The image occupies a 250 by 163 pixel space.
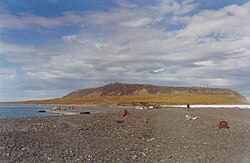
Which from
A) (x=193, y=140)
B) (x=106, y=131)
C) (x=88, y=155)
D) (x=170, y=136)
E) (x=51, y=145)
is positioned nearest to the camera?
(x=88, y=155)

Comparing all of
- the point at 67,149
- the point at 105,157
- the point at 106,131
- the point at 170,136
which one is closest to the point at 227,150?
the point at 170,136

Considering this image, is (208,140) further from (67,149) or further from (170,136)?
(67,149)

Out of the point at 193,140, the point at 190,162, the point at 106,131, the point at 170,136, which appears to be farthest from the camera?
the point at 106,131

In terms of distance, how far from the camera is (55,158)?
1388cm

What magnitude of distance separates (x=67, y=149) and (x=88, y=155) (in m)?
1.76

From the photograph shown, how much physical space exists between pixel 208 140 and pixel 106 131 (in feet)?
23.4

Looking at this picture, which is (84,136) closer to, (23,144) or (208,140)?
(23,144)

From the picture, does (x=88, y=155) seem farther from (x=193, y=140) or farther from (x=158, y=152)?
(x=193, y=140)

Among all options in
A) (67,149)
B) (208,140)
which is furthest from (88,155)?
(208,140)

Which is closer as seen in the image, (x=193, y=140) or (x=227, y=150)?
(x=227, y=150)

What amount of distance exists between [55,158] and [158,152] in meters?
4.51

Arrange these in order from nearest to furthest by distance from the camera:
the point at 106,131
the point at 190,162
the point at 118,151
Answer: the point at 190,162 < the point at 118,151 < the point at 106,131

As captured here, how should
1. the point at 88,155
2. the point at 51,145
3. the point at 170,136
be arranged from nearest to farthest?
Answer: the point at 88,155
the point at 51,145
the point at 170,136

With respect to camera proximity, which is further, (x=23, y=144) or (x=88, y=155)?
(x=23, y=144)
